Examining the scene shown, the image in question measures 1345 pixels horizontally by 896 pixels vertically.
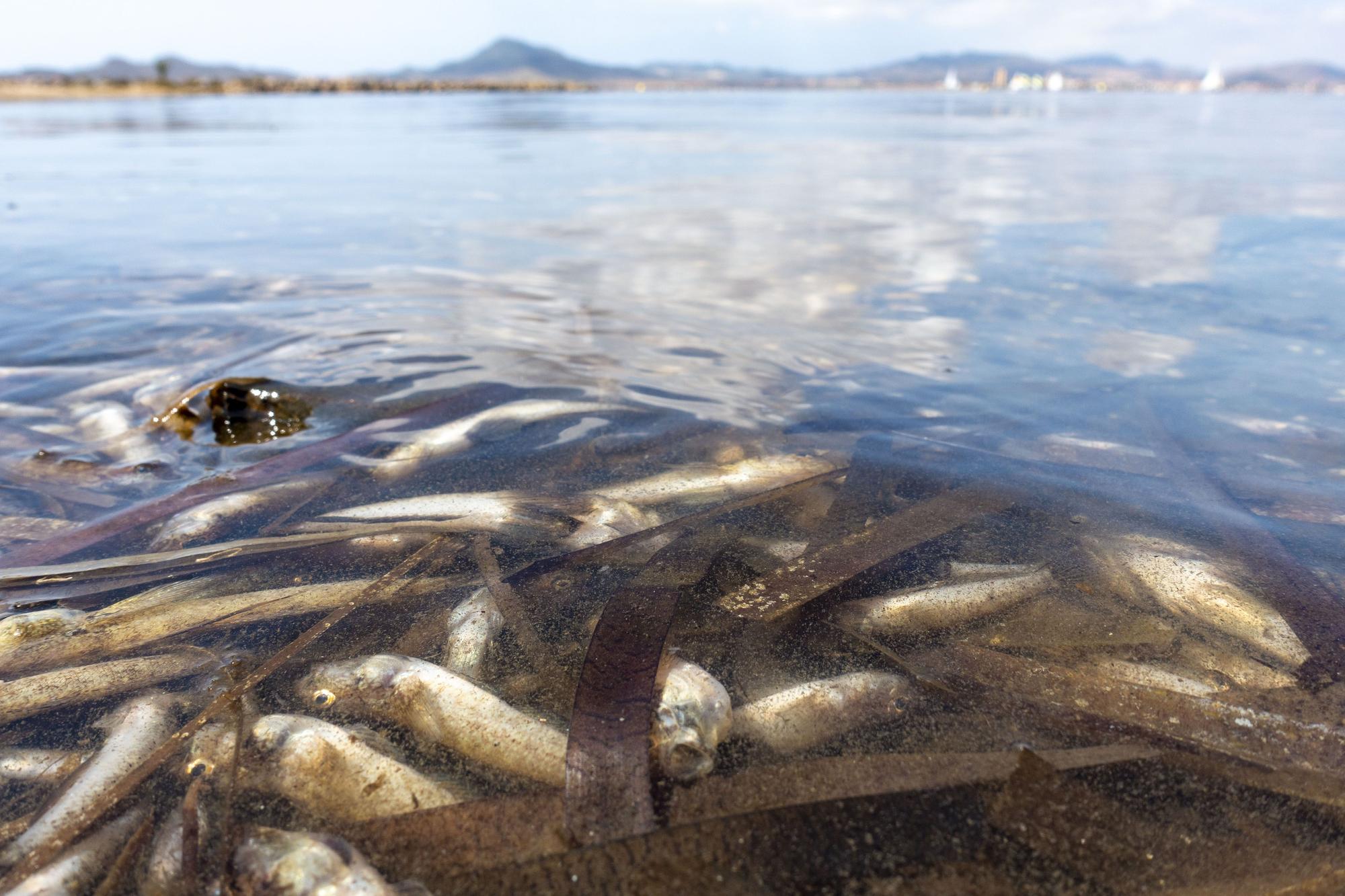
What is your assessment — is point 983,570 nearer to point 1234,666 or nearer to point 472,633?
point 1234,666

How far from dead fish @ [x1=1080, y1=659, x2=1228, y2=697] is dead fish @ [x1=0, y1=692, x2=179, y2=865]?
262 cm

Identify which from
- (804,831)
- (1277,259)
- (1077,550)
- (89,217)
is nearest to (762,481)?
(1077,550)

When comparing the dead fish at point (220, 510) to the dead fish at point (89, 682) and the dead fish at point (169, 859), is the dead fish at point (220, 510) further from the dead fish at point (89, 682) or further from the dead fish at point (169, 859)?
the dead fish at point (169, 859)

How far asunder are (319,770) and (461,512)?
143cm

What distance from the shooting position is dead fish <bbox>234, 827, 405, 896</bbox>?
1.67 metres

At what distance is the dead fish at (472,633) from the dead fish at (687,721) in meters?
0.59

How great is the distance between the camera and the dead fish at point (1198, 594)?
8.36 feet

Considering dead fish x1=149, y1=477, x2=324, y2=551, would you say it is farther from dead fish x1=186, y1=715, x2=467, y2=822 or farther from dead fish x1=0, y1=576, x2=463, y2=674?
dead fish x1=186, y1=715, x2=467, y2=822

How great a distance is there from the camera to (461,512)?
336 cm

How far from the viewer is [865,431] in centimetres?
416

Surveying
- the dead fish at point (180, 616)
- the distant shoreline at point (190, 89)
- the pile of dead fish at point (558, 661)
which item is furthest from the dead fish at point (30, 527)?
the distant shoreline at point (190, 89)

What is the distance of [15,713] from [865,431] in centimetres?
351

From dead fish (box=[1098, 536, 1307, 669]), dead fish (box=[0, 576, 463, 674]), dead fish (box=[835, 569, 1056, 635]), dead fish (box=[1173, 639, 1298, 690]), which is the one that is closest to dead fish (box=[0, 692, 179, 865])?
dead fish (box=[0, 576, 463, 674])

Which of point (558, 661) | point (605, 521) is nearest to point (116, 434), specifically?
point (605, 521)
